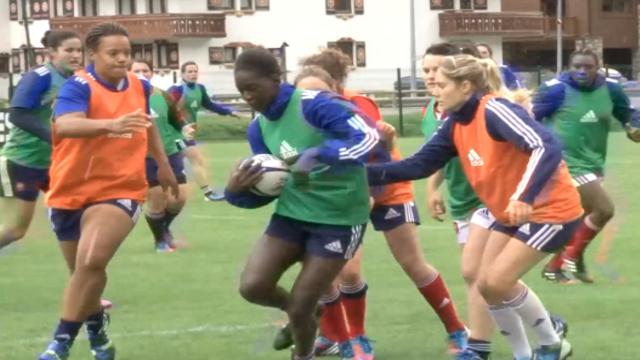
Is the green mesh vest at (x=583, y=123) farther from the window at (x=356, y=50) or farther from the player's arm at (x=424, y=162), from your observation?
the window at (x=356, y=50)

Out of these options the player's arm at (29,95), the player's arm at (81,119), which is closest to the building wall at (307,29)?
the player's arm at (29,95)

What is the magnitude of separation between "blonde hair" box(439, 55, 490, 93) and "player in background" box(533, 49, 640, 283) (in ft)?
13.9

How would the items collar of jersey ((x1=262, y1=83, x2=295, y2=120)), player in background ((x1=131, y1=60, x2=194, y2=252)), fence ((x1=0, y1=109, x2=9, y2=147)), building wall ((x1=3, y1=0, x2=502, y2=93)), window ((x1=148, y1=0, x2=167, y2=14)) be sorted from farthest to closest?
window ((x1=148, y1=0, x2=167, y2=14)) < building wall ((x1=3, y1=0, x2=502, y2=93)) < fence ((x1=0, y1=109, x2=9, y2=147)) < player in background ((x1=131, y1=60, x2=194, y2=252)) < collar of jersey ((x1=262, y1=83, x2=295, y2=120))

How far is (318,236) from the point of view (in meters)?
7.68

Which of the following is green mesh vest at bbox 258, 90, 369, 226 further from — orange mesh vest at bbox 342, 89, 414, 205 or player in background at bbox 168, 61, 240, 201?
player in background at bbox 168, 61, 240, 201

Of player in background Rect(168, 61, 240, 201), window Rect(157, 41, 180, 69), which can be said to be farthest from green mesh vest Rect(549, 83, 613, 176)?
window Rect(157, 41, 180, 69)

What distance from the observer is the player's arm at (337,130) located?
24.1 ft

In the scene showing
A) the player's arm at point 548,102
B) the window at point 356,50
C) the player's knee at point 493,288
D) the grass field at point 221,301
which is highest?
A: the player's arm at point 548,102

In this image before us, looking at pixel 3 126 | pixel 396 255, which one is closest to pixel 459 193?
pixel 396 255

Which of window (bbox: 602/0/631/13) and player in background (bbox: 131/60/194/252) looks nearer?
player in background (bbox: 131/60/194/252)

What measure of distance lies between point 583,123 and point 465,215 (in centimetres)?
311

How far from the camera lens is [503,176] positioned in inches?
302

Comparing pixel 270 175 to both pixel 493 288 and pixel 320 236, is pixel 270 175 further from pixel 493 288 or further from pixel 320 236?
pixel 493 288

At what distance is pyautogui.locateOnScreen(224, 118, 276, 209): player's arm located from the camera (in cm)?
737
